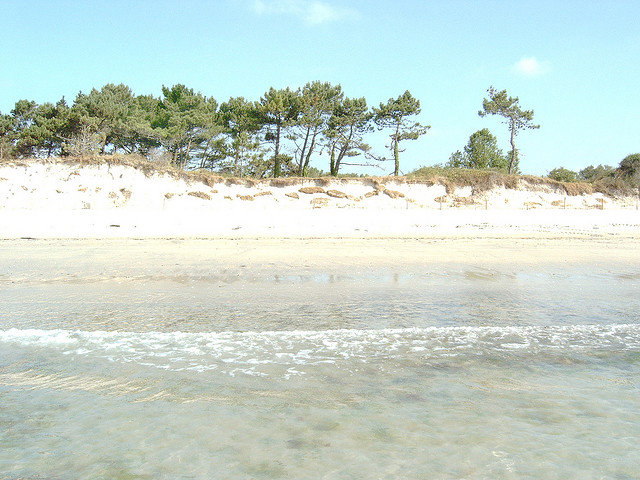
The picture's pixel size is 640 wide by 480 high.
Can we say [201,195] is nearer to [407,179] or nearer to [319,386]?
[407,179]

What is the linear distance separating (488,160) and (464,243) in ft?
137

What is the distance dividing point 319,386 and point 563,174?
40.1 metres

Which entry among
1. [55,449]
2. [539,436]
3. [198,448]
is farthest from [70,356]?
[539,436]

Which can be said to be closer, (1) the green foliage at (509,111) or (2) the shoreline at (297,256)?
(2) the shoreline at (297,256)

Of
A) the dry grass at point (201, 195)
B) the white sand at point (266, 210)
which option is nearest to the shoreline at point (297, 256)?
the white sand at point (266, 210)

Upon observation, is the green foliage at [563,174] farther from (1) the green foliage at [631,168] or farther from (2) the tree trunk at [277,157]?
(2) the tree trunk at [277,157]

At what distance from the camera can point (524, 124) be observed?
44219mm

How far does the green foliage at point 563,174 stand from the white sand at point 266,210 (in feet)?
15.5

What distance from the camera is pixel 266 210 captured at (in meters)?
25.9

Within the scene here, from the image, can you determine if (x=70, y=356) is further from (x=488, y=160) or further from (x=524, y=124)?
(x=488, y=160)

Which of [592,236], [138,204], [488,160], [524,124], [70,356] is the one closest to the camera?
[70,356]

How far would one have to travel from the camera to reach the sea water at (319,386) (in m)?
1.98

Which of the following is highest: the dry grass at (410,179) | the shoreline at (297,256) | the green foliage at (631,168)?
the green foliage at (631,168)

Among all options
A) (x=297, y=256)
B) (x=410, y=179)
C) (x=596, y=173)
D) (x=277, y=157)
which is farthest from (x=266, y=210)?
(x=596, y=173)
